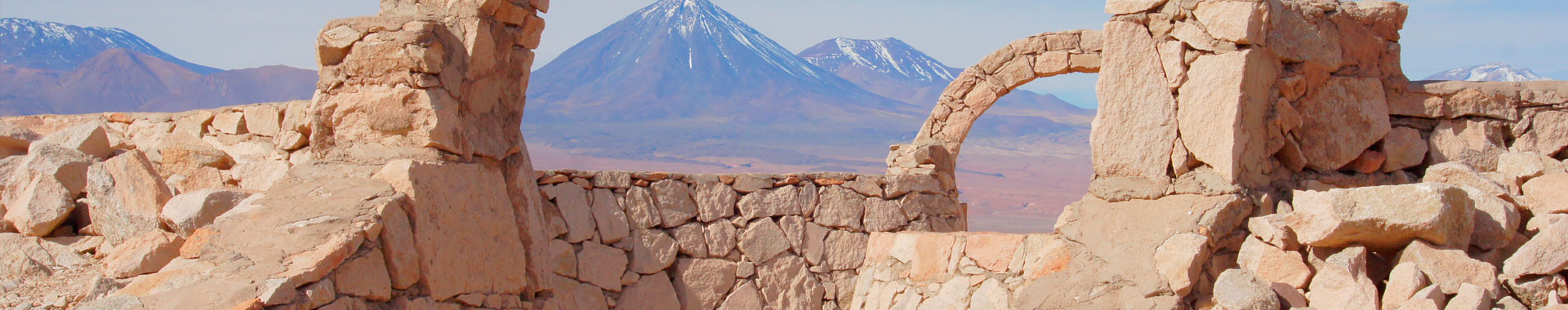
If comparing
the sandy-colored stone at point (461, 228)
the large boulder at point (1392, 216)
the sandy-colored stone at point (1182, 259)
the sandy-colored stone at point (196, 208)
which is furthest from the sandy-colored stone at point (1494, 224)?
the sandy-colored stone at point (196, 208)

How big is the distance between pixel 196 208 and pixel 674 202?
3083 mm

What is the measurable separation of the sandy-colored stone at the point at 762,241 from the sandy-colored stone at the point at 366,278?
3.43 meters

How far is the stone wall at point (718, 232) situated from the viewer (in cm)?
684

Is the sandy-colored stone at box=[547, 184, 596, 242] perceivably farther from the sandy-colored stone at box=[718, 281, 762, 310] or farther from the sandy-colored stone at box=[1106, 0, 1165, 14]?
the sandy-colored stone at box=[1106, 0, 1165, 14]

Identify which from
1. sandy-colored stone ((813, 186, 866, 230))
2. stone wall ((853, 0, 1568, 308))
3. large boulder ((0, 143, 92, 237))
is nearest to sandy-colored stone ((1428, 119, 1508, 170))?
stone wall ((853, 0, 1568, 308))

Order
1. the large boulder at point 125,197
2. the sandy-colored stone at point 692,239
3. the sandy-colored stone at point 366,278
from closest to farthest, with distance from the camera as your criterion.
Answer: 1. the sandy-colored stone at point 366,278
2. the large boulder at point 125,197
3. the sandy-colored stone at point 692,239

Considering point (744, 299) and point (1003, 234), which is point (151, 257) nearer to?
point (744, 299)

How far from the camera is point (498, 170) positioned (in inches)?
208

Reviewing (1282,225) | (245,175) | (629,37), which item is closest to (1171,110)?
(1282,225)

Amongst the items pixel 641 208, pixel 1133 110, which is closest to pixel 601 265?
pixel 641 208

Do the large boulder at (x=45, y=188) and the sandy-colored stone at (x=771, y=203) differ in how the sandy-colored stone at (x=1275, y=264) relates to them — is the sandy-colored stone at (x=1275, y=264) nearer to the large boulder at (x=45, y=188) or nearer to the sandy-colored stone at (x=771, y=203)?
the sandy-colored stone at (x=771, y=203)

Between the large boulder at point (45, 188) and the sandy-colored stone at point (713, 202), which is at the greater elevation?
the large boulder at point (45, 188)

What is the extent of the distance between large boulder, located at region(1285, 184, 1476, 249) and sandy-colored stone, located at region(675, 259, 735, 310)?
3.92m

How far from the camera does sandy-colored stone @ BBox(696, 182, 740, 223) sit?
727cm
